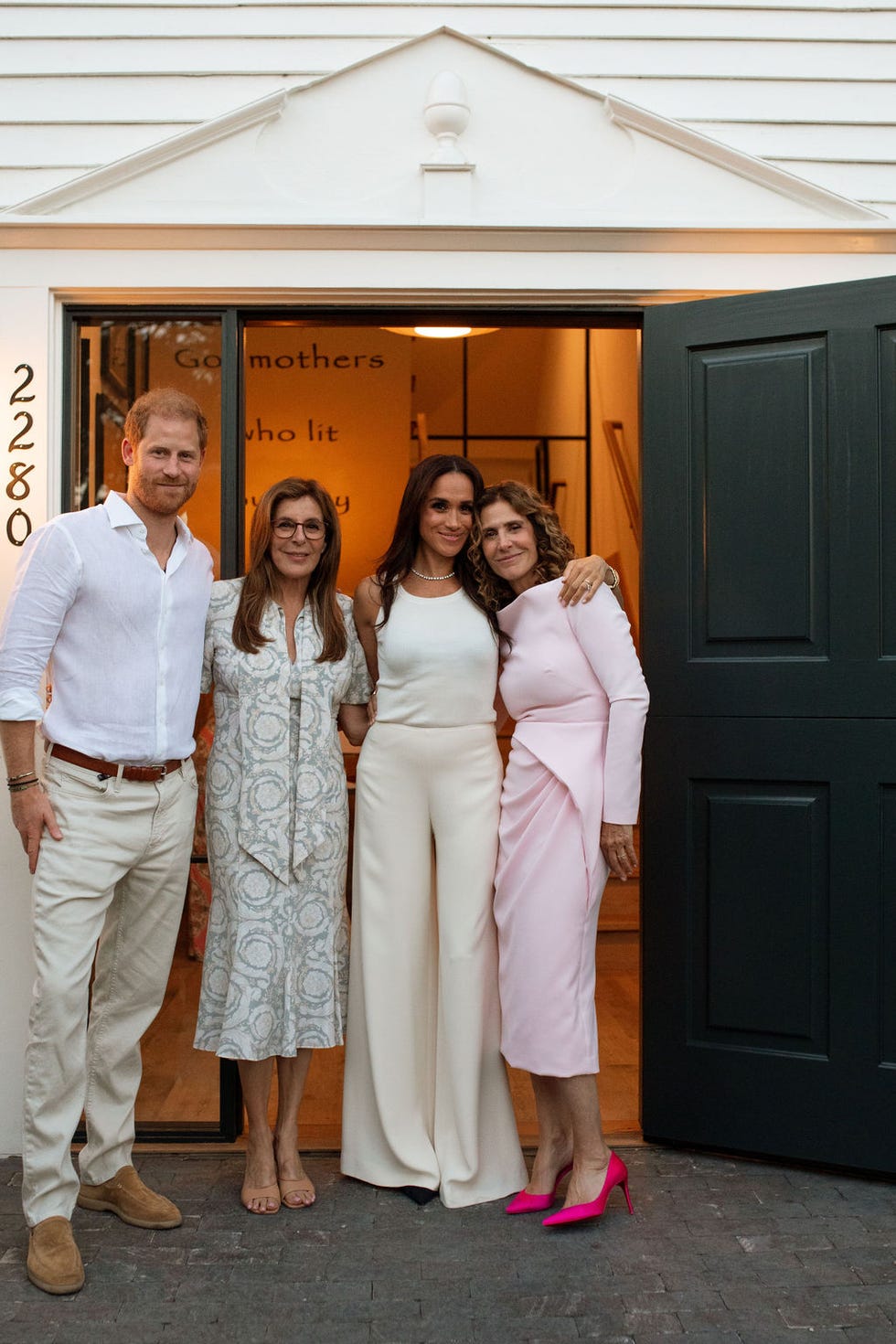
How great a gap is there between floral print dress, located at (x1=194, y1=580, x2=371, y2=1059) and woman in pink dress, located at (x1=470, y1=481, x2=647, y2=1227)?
0.47 m

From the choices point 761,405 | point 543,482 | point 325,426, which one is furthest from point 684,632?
point 543,482

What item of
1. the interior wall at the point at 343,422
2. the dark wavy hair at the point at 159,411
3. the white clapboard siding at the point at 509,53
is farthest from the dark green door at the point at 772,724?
the interior wall at the point at 343,422

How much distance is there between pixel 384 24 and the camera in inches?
134

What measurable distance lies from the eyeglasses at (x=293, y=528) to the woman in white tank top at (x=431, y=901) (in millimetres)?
253

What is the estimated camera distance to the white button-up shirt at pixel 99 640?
8.69 feet

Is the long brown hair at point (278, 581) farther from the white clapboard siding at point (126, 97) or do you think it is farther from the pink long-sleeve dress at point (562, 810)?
the white clapboard siding at point (126, 97)

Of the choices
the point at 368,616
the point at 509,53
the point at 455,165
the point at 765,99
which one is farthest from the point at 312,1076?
the point at 765,99

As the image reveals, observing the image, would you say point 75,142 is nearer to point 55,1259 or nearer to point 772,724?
point 772,724

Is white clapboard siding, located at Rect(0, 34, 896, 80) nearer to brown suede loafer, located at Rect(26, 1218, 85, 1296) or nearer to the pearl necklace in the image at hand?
the pearl necklace

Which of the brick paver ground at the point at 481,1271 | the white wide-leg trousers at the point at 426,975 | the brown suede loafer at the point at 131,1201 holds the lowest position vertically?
the brick paver ground at the point at 481,1271

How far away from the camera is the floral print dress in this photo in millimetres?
2920

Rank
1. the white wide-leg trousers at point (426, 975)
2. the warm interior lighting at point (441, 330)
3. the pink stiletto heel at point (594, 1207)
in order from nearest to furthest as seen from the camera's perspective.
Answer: the pink stiletto heel at point (594, 1207)
the white wide-leg trousers at point (426, 975)
the warm interior lighting at point (441, 330)

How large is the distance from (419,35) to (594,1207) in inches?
127

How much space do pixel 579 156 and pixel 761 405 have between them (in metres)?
0.92
